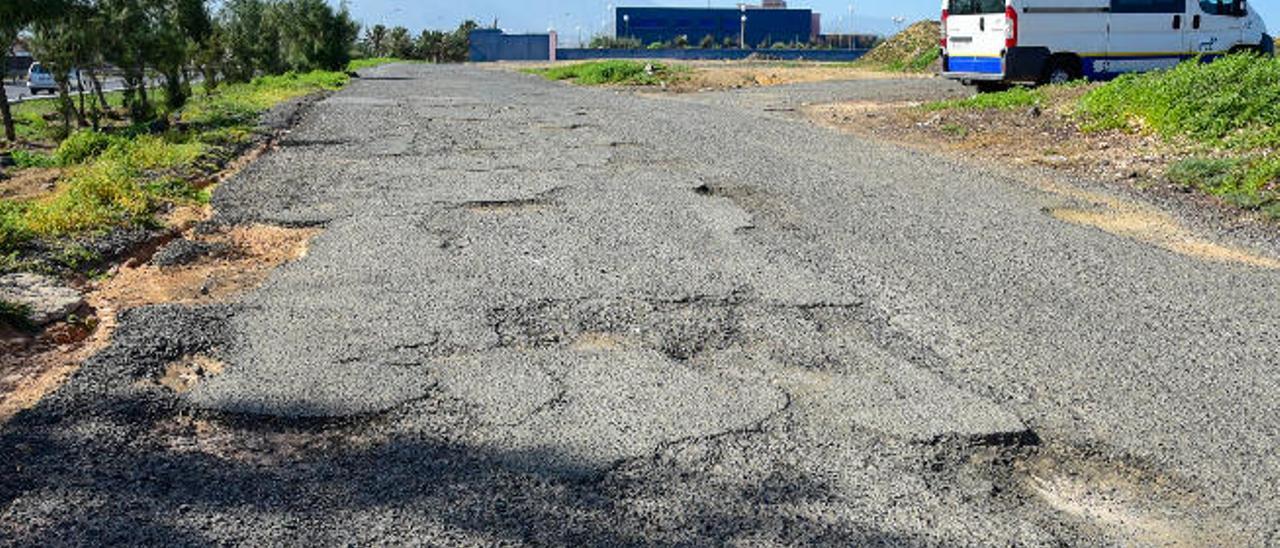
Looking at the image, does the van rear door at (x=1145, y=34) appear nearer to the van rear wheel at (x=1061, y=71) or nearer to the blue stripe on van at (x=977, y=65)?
the van rear wheel at (x=1061, y=71)

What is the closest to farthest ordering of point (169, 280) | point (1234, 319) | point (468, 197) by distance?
1. point (1234, 319)
2. point (169, 280)
3. point (468, 197)

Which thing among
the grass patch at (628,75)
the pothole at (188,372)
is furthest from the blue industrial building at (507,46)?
the pothole at (188,372)

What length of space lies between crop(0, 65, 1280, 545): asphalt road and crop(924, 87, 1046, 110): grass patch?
341 inches

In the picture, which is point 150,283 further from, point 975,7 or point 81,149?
point 975,7

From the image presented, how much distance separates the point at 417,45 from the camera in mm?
86938

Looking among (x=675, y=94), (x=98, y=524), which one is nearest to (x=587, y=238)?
(x=98, y=524)

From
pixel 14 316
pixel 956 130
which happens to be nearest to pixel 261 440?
pixel 14 316

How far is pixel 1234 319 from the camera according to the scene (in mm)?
5293

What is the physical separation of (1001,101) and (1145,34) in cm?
→ 500

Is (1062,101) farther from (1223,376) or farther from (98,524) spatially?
(98,524)

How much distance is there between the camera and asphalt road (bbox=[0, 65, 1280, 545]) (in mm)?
3191

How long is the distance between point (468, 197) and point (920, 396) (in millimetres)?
5285

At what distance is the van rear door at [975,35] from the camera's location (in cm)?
1895

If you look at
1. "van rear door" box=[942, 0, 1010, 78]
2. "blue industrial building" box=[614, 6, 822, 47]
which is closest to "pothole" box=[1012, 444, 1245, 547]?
"van rear door" box=[942, 0, 1010, 78]
